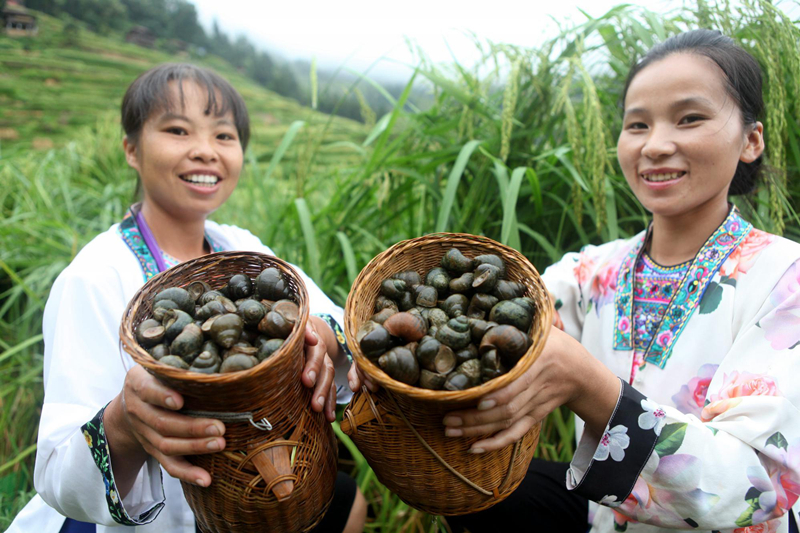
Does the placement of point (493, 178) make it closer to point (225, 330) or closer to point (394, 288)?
point (394, 288)

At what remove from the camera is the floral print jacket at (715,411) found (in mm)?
1104

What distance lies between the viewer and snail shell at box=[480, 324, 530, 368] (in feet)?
3.14

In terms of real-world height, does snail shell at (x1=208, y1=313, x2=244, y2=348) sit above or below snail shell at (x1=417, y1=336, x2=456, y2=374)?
below

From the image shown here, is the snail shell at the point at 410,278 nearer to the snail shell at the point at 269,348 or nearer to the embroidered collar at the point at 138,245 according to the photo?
the snail shell at the point at 269,348

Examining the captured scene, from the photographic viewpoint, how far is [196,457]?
1058mm

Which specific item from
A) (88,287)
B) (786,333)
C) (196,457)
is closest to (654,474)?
(786,333)

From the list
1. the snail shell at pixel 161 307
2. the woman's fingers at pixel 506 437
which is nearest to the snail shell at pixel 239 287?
the snail shell at pixel 161 307

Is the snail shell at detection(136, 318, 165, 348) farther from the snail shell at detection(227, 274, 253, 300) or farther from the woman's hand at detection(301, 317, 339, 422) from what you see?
the woman's hand at detection(301, 317, 339, 422)

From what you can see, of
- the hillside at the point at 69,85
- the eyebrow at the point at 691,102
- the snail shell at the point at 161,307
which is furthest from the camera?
the hillside at the point at 69,85

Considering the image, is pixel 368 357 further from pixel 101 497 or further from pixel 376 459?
pixel 101 497

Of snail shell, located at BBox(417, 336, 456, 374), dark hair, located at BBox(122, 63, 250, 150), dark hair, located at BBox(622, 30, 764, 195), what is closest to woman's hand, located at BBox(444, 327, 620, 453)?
snail shell, located at BBox(417, 336, 456, 374)

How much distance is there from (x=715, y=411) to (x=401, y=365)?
885mm

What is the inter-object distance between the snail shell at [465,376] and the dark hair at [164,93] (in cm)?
136

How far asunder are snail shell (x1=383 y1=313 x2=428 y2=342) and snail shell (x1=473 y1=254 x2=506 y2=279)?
277 mm
